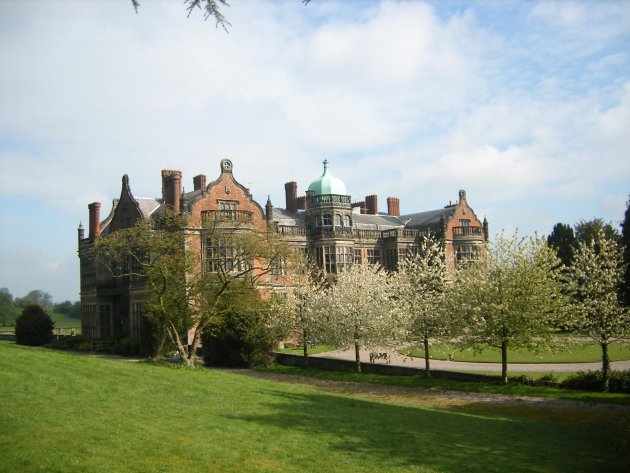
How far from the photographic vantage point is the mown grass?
23.0 meters

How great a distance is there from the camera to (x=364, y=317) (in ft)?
103

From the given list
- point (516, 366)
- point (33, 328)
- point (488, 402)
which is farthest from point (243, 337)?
point (33, 328)

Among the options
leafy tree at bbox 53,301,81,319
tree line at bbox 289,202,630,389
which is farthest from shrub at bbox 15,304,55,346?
leafy tree at bbox 53,301,81,319

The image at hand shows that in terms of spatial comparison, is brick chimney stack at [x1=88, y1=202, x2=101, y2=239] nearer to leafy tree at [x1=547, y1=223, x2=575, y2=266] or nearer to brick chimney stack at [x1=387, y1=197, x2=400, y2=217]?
brick chimney stack at [x1=387, y1=197, x2=400, y2=217]

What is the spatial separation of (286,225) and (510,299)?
25671 mm

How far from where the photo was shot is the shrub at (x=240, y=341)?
35.1 m

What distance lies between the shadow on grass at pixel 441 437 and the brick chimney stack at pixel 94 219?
36.6 m

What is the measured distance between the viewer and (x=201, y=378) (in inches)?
794

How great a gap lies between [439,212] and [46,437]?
50.9 m

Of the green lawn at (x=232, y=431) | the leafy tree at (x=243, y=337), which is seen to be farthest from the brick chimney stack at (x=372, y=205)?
the green lawn at (x=232, y=431)

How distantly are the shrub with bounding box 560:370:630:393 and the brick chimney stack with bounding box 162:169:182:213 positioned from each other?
89.4 ft

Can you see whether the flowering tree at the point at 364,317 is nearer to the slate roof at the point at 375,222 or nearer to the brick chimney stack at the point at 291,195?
the slate roof at the point at 375,222

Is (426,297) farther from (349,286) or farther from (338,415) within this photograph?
(338,415)

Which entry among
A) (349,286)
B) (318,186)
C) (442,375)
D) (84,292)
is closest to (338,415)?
(442,375)
